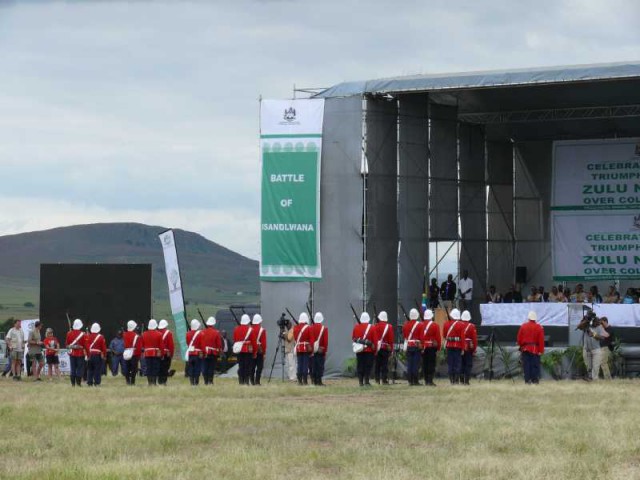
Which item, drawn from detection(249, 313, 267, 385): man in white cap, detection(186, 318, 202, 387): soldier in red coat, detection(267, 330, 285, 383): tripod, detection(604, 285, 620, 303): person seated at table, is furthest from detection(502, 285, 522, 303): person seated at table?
detection(186, 318, 202, 387): soldier in red coat

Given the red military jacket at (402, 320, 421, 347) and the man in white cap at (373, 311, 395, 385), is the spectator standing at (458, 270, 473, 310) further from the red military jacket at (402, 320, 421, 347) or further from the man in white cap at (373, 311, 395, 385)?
the red military jacket at (402, 320, 421, 347)

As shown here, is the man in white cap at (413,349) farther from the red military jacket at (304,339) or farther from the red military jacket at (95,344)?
the red military jacket at (95,344)

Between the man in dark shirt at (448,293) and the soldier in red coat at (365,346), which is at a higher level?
the man in dark shirt at (448,293)

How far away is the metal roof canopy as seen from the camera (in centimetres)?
3344

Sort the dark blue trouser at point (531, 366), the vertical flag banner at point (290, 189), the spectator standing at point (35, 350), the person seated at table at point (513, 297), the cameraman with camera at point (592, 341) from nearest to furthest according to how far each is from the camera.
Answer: the dark blue trouser at point (531, 366), the cameraman with camera at point (592, 341), the vertical flag banner at point (290, 189), the spectator standing at point (35, 350), the person seated at table at point (513, 297)

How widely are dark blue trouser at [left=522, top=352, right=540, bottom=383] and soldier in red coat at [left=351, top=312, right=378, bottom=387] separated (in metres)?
3.24

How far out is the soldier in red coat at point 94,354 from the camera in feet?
102

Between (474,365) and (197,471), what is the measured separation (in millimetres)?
19393

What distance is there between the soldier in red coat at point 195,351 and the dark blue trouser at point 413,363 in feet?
14.9

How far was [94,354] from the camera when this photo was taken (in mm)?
31078

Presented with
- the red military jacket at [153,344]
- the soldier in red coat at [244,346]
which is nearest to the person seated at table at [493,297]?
the soldier in red coat at [244,346]

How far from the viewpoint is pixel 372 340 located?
95.2 feet

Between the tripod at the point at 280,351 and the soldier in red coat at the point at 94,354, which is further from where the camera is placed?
the tripod at the point at 280,351

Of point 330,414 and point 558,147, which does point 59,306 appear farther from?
point 330,414
